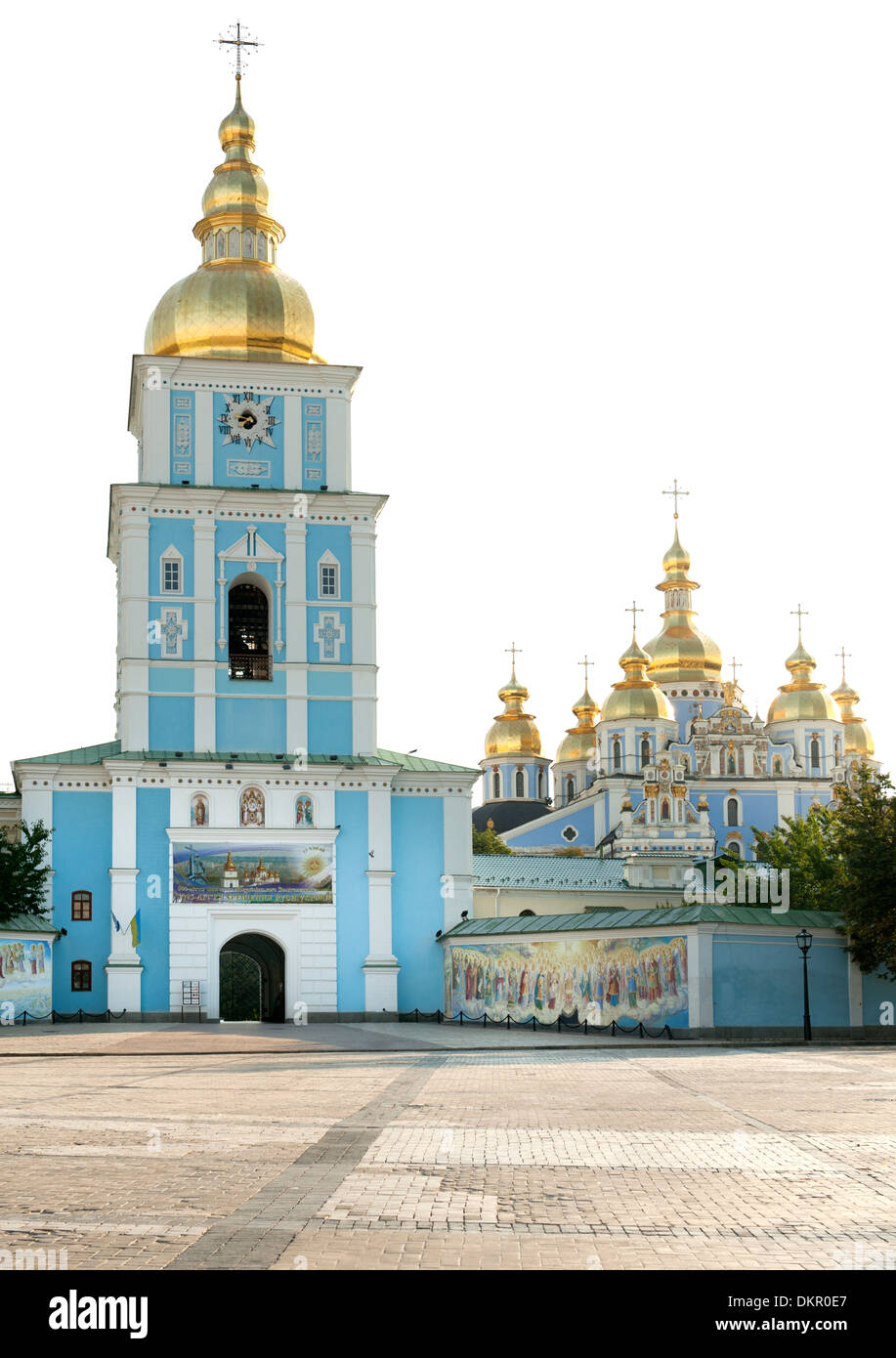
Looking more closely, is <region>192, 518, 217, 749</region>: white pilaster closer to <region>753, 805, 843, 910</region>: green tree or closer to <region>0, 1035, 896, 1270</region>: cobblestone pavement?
<region>753, 805, 843, 910</region>: green tree

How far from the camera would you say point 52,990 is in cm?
3919

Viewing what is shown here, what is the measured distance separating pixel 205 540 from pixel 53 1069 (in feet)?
67.2

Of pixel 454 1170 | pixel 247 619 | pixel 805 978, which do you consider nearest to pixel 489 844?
pixel 247 619

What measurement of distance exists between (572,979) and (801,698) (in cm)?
5896

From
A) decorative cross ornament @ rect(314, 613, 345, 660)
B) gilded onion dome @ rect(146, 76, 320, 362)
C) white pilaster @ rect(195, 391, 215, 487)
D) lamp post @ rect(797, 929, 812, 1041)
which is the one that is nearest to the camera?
lamp post @ rect(797, 929, 812, 1041)

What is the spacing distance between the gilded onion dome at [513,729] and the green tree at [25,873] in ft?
204

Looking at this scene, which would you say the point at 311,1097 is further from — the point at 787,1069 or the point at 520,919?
the point at 520,919

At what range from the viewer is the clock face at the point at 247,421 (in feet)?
141

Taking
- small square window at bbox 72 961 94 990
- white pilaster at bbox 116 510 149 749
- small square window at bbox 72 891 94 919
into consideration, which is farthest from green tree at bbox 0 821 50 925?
white pilaster at bbox 116 510 149 749

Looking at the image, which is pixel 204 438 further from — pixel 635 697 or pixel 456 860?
pixel 635 697

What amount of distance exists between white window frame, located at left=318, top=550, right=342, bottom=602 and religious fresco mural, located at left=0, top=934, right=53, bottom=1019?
10572 millimetres

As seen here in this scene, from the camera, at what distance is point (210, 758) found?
134ft

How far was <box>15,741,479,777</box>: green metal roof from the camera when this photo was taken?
40375mm
